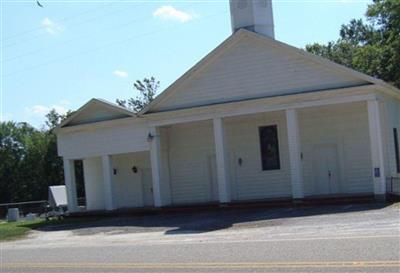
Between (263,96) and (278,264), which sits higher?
(263,96)

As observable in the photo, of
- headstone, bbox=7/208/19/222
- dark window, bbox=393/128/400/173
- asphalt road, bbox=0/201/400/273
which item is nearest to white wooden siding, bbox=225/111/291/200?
dark window, bbox=393/128/400/173

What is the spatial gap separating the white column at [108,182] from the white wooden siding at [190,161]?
282 centimetres

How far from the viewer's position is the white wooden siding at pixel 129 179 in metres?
32.7

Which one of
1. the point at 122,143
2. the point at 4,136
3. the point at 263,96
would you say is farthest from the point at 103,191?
the point at 4,136

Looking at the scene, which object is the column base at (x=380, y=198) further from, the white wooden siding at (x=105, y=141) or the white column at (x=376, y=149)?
the white wooden siding at (x=105, y=141)

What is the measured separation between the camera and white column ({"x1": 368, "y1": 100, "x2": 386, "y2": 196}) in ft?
79.2

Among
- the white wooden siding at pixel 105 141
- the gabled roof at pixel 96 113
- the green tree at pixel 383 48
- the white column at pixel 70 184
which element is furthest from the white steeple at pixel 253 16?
the green tree at pixel 383 48

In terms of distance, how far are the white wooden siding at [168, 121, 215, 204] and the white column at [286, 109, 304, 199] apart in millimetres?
5535

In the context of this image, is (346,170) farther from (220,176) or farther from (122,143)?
(122,143)

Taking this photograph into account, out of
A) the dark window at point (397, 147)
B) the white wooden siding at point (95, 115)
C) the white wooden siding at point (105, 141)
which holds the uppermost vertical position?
the white wooden siding at point (95, 115)

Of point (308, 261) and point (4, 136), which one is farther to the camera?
point (4, 136)

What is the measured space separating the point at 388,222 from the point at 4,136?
6218 centimetres

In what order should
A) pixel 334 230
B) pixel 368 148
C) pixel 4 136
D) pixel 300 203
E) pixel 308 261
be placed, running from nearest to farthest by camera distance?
pixel 308 261
pixel 334 230
pixel 300 203
pixel 368 148
pixel 4 136

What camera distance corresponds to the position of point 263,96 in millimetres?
26547
